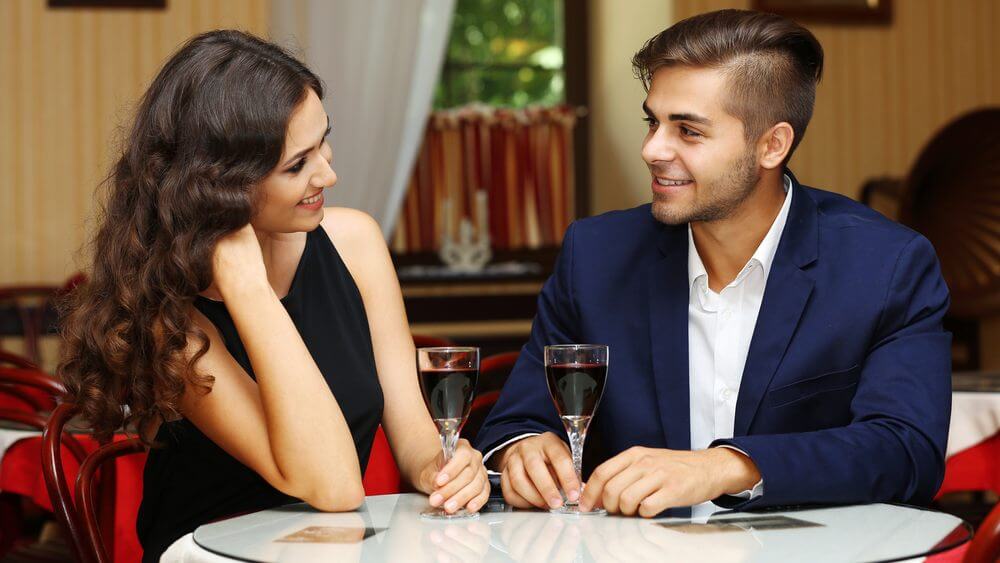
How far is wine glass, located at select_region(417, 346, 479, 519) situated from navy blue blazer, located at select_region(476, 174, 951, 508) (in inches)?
11.4

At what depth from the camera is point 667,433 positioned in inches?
71.4

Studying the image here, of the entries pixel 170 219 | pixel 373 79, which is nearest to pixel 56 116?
pixel 373 79

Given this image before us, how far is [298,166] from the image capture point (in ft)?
5.81

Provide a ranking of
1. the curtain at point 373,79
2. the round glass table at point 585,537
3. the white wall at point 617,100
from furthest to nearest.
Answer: the white wall at point 617,100 < the curtain at point 373,79 < the round glass table at point 585,537

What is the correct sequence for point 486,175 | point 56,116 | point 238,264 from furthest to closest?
1. point 486,175
2. point 56,116
3. point 238,264

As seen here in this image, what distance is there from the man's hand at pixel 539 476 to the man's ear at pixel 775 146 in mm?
592

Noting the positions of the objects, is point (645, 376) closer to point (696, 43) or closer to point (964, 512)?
point (696, 43)

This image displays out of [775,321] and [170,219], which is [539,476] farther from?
[170,219]

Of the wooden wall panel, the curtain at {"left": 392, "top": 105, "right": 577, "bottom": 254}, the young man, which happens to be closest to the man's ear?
the young man

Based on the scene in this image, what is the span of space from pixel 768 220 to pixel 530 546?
0.85 metres

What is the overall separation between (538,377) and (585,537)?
0.55 metres

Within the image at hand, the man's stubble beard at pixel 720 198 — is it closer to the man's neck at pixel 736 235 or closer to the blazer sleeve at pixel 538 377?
the man's neck at pixel 736 235

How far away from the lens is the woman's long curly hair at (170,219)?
1.68 m

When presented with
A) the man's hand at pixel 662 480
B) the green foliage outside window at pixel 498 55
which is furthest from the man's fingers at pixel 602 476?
the green foliage outside window at pixel 498 55
